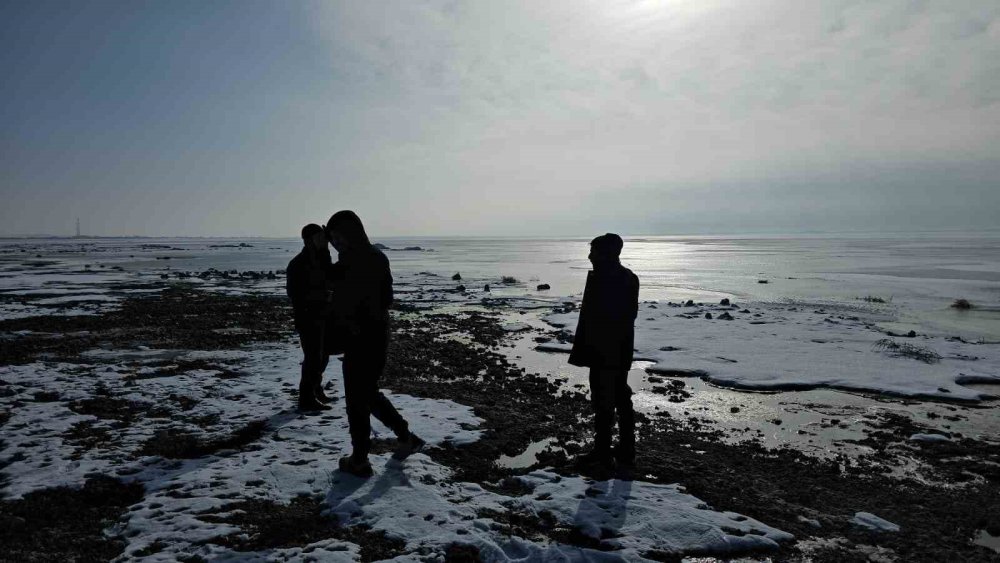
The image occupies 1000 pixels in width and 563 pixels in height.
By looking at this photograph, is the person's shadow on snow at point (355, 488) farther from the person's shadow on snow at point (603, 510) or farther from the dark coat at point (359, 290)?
the person's shadow on snow at point (603, 510)

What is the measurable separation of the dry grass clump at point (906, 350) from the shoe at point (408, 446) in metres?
12.0

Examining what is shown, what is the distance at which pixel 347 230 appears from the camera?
5.16 meters

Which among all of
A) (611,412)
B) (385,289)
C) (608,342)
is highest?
(385,289)

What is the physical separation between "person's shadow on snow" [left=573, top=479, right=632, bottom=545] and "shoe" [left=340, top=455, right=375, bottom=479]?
2.11 metres

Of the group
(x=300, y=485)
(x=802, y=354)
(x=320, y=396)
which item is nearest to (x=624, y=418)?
(x=300, y=485)

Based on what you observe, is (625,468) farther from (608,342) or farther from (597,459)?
(608,342)

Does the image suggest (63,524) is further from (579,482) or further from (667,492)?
(667,492)

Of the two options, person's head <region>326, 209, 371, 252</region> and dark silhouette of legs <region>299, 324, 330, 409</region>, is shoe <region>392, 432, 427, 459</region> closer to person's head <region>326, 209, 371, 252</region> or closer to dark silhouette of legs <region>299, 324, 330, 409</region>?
dark silhouette of legs <region>299, 324, 330, 409</region>

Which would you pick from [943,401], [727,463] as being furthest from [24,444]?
[943,401]

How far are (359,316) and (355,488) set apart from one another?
65.0 inches

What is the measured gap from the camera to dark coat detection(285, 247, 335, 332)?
7.16 metres

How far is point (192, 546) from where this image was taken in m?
3.93

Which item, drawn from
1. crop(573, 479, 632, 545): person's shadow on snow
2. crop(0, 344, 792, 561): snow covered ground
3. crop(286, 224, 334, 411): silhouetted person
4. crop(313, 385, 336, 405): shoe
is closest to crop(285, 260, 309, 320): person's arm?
crop(286, 224, 334, 411): silhouetted person

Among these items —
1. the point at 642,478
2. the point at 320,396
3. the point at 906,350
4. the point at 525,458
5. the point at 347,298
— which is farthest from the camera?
the point at 906,350
